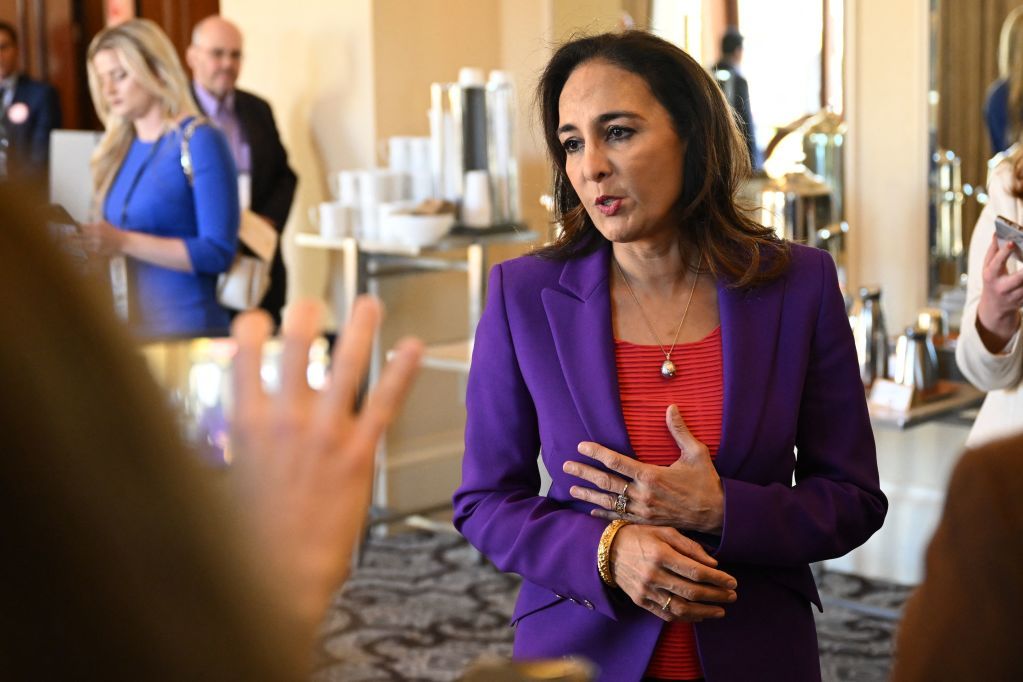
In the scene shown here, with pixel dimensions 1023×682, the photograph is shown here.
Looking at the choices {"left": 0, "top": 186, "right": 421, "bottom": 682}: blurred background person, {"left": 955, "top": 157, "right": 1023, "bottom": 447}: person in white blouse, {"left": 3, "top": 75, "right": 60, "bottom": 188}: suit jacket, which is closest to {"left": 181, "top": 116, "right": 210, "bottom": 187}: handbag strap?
{"left": 955, "top": 157, "right": 1023, "bottom": 447}: person in white blouse

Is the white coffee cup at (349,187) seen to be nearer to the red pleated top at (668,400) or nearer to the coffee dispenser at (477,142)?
the coffee dispenser at (477,142)

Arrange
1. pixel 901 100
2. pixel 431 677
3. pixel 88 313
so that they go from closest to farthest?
pixel 88 313 → pixel 431 677 → pixel 901 100

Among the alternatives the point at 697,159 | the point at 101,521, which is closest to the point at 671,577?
the point at 697,159

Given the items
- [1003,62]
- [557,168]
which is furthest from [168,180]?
[1003,62]

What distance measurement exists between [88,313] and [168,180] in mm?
3599

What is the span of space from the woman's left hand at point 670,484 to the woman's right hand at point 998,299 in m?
0.80

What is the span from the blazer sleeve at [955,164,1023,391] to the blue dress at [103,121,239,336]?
230 cm

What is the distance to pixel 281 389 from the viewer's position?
2.20ft

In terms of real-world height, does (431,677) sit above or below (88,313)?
below

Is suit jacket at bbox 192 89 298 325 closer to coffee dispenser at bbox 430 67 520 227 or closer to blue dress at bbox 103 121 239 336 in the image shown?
coffee dispenser at bbox 430 67 520 227

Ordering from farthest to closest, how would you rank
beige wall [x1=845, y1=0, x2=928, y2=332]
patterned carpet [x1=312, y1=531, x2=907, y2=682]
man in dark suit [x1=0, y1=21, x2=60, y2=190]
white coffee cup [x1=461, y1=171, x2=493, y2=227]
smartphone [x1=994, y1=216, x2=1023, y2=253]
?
man in dark suit [x1=0, y1=21, x2=60, y2=190] → white coffee cup [x1=461, y1=171, x2=493, y2=227] → beige wall [x1=845, y1=0, x2=928, y2=332] → patterned carpet [x1=312, y1=531, x2=907, y2=682] → smartphone [x1=994, y1=216, x2=1023, y2=253]

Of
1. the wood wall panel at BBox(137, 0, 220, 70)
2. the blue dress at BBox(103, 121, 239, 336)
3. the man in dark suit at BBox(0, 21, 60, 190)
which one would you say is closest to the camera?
the blue dress at BBox(103, 121, 239, 336)

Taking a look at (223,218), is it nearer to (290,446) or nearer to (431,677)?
(431,677)

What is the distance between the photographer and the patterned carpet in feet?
12.5
